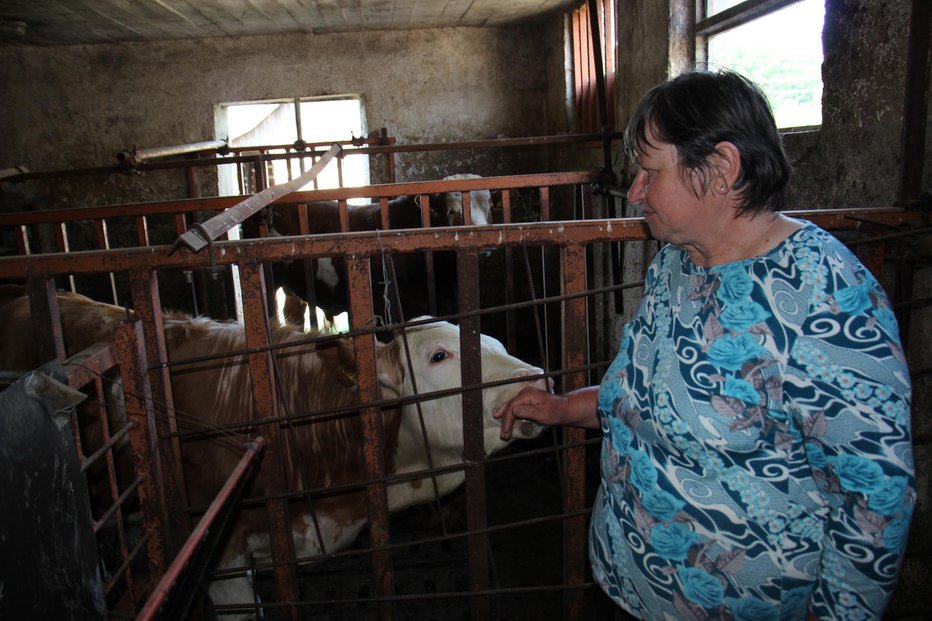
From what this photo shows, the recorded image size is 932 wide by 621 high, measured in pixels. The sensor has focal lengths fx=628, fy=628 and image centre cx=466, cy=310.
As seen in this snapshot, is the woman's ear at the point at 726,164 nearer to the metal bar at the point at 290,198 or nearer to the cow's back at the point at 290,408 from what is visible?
the cow's back at the point at 290,408

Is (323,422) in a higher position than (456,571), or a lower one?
higher

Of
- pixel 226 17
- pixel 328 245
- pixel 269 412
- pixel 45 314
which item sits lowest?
pixel 269 412

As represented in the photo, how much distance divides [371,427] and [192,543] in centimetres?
70

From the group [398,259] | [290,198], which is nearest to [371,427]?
[290,198]

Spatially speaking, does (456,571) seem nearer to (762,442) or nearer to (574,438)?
(574,438)

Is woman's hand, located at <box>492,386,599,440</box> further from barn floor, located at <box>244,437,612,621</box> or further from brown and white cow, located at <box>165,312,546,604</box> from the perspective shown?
barn floor, located at <box>244,437,612,621</box>

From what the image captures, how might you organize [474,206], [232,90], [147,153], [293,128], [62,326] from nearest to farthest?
[62,326], [147,153], [474,206], [232,90], [293,128]

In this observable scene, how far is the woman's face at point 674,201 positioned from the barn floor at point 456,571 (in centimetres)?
159

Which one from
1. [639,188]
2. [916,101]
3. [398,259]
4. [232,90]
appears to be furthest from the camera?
[232,90]

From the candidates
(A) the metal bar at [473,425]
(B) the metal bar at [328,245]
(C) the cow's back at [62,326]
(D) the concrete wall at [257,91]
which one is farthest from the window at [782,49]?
(D) the concrete wall at [257,91]

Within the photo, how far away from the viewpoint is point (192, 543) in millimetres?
1011

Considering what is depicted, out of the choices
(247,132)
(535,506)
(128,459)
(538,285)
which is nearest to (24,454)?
(128,459)

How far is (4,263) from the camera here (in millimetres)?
1562

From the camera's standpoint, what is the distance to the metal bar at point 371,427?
1.60 m
